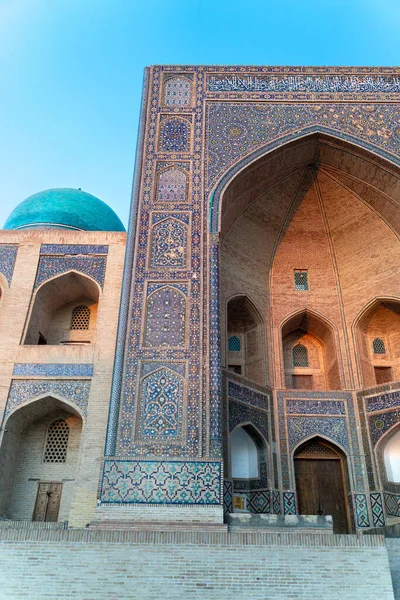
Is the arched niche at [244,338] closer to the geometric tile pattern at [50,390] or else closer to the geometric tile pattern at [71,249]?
the geometric tile pattern at [71,249]

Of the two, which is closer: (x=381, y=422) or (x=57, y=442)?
(x=57, y=442)

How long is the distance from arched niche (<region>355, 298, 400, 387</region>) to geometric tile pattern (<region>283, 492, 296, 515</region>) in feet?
6.92

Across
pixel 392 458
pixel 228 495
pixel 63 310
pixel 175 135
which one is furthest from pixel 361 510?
pixel 175 135

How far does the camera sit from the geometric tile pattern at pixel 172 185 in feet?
23.3

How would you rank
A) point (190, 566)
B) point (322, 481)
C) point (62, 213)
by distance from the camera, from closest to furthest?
point (190, 566), point (322, 481), point (62, 213)

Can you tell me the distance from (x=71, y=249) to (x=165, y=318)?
7.86 feet

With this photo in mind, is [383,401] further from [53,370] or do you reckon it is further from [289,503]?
[53,370]

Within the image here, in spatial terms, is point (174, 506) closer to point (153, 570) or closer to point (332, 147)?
point (153, 570)

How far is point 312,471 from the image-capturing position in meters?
7.39

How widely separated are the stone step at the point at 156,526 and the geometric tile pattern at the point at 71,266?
350 cm

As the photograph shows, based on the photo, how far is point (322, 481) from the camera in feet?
24.0

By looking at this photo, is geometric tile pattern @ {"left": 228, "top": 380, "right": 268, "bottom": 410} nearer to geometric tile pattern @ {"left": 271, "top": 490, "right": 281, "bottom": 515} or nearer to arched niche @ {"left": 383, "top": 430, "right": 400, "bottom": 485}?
geometric tile pattern @ {"left": 271, "top": 490, "right": 281, "bottom": 515}

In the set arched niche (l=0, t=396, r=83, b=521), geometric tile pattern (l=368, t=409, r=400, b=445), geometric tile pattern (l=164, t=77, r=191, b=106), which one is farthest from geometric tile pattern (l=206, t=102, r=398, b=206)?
arched niche (l=0, t=396, r=83, b=521)

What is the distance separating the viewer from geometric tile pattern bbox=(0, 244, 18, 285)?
297 inches
